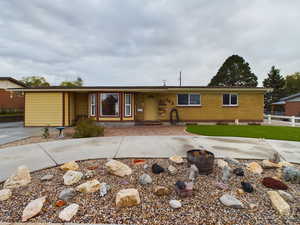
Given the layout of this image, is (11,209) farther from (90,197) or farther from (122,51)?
(122,51)

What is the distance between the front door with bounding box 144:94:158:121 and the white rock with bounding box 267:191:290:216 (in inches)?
380

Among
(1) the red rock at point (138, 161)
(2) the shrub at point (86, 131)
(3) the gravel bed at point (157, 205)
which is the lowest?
(3) the gravel bed at point (157, 205)

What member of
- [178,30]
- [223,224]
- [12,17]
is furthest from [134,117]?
[12,17]

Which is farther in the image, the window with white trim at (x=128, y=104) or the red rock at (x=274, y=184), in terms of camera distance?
the window with white trim at (x=128, y=104)

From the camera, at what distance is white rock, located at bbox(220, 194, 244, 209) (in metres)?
2.11

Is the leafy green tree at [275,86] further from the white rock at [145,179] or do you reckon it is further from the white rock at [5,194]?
the white rock at [5,194]

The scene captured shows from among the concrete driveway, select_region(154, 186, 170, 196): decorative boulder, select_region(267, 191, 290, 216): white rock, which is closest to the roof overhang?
the concrete driveway

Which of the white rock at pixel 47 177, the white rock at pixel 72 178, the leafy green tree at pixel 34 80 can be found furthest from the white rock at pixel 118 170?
the leafy green tree at pixel 34 80

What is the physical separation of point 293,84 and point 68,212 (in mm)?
51027

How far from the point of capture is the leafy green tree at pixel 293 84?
113ft

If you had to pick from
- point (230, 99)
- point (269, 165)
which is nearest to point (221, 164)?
point (269, 165)

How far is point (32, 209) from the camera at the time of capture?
1.97m

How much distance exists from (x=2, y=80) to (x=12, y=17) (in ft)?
35.5

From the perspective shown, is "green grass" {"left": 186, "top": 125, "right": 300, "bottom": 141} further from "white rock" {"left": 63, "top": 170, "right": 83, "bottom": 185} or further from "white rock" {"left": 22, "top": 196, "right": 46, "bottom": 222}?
"white rock" {"left": 22, "top": 196, "right": 46, "bottom": 222}
